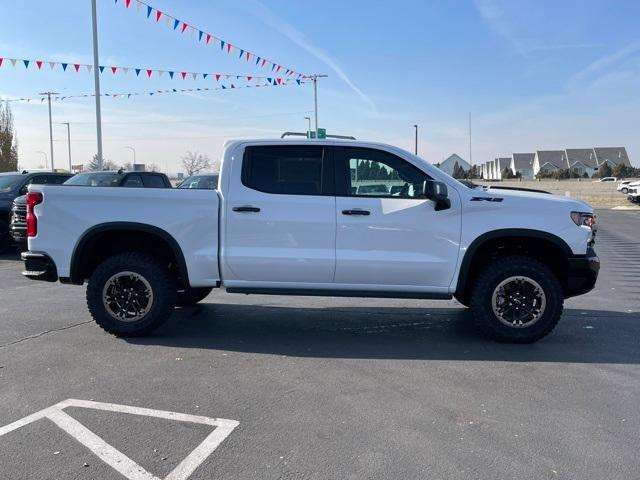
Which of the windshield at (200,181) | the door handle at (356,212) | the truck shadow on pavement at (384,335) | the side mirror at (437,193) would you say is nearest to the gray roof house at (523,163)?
the windshield at (200,181)

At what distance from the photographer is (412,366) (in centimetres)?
493

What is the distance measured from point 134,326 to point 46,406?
178cm

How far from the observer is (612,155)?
10388 centimetres

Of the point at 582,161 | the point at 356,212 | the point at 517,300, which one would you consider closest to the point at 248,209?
the point at 356,212

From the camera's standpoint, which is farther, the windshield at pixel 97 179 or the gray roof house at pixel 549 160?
the gray roof house at pixel 549 160

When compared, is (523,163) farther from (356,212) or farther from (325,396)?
(325,396)

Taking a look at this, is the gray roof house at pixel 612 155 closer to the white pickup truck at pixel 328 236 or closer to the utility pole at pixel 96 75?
the utility pole at pixel 96 75

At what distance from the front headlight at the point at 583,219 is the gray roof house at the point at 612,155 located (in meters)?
107

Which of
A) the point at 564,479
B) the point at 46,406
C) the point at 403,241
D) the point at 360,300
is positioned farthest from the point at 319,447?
the point at 360,300

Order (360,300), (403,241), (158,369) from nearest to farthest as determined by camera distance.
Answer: (158,369), (403,241), (360,300)

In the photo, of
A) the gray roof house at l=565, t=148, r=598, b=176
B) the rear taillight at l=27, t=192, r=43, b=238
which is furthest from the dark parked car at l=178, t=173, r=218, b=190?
the gray roof house at l=565, t=148, r=598, b=176

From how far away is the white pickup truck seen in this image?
5.42 metres

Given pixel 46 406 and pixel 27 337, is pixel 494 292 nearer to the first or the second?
pixel 46 406

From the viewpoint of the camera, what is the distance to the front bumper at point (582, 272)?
17.7 feet
